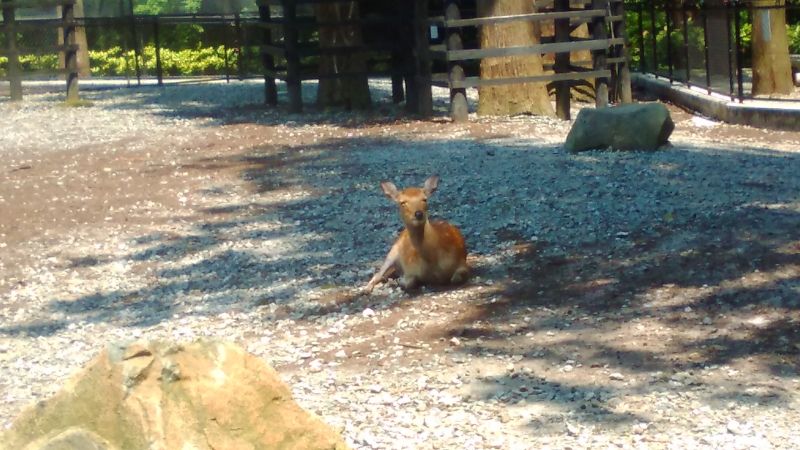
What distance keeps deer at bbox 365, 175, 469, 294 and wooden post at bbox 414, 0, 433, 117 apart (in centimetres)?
877

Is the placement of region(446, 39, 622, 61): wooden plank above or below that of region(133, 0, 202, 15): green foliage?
below

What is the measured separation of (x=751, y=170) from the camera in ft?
40.0

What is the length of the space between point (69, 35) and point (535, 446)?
19.3 metres

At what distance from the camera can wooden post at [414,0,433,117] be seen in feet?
59.2

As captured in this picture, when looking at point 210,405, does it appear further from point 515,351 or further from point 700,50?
point 700,50

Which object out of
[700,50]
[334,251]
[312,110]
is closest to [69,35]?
[312,110]

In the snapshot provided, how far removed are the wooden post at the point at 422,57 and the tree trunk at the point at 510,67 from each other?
0.73 m

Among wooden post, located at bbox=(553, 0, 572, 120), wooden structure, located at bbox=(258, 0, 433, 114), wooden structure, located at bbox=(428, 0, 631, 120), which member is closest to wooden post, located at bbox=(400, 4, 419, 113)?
wooden structure, located at bbox=(258, 0, 433, 114)

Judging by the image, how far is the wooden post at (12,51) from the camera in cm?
2403

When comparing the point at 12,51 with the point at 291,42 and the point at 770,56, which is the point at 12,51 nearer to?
the point at 291,42

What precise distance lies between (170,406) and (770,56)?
17.9 metres

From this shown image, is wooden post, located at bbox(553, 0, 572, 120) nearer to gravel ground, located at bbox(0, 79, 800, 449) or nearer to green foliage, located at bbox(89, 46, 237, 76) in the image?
gravel ground, located at bbox(0, 79, 800, 449)

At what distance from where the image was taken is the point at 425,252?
30.3ft

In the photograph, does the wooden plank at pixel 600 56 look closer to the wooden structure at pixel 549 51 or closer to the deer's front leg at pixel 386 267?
the wooden structure at pixel 549 51
